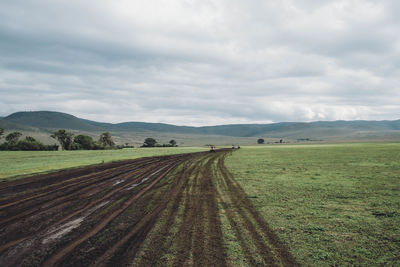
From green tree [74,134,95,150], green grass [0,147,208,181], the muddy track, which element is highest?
green tree [74,134,95,150]

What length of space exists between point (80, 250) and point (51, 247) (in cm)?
91

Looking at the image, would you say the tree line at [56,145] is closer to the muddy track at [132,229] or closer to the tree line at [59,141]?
the tree line at [59,141]

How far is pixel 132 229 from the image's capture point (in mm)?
7215

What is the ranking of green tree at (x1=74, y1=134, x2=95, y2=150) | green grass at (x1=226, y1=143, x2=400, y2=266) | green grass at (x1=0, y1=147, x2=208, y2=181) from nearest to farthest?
green grass at (x1=226, y1=143, x2=400, y2=266) < green grass at (x1=0, y1=147, x2=208, y2=181) < green tree at (x1=74, y1=134, x2=95, y2=150)

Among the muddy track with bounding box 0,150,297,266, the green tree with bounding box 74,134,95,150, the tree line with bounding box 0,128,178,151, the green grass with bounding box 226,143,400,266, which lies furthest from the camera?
the green tree with bounding box 74,134,95,150

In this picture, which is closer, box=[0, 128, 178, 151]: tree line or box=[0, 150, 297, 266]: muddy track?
box=[0, 150, 297, 266]: muddy track

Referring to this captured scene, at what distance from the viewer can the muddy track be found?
552cm

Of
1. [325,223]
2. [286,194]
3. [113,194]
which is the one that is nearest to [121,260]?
[325,223]

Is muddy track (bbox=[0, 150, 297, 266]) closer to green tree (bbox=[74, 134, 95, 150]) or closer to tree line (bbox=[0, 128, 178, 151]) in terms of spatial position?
tree line (bbox=[0, 128, 178, 151])

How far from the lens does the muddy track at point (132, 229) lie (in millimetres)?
5520

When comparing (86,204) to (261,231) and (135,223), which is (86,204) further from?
(261,231)

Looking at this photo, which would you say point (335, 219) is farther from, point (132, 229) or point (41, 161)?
point (41, 161)

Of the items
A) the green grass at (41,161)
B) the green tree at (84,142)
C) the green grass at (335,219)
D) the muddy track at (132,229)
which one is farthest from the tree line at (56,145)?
the green grass at (335,219)

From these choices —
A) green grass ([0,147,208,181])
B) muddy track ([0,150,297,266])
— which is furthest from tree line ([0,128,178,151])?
muddy track ([0,150,297,266])
